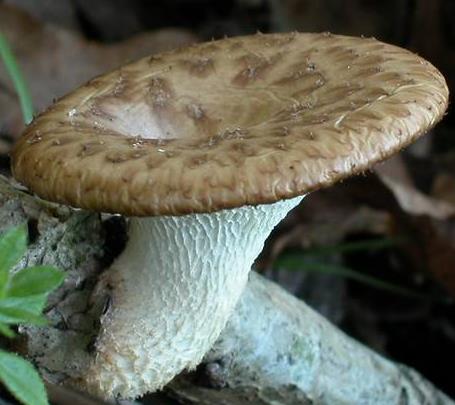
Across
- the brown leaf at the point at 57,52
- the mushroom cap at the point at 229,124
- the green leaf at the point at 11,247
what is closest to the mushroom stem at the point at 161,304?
the mushroom cap at the point at 229,124

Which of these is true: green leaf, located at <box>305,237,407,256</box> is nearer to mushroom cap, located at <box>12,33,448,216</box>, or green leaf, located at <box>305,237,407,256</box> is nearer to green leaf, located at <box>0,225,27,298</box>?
mushroom cap, located at <box>12,33,448,216</box>

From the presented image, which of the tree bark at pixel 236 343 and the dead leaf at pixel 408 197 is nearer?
the tree bark at pixel 236 343

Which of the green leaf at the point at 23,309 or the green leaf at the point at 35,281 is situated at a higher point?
the green leaf at the point at 35,281

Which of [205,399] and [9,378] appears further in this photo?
[205,399]

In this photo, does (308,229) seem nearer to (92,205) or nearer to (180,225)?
(180,225)

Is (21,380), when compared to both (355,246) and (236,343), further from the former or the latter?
(355,246)

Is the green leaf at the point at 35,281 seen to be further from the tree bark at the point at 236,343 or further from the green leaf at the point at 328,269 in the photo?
the green leaf at the point at 328,269

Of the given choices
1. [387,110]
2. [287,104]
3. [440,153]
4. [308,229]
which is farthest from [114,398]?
[440,153]
